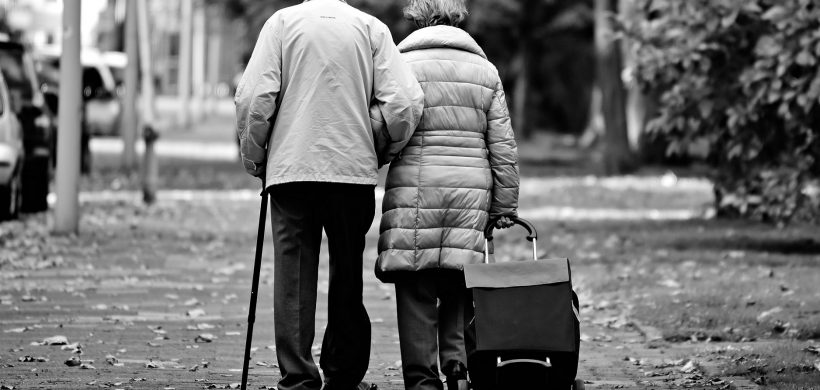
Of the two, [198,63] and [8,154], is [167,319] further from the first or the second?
[198,63]

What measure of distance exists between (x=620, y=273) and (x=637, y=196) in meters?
9.38

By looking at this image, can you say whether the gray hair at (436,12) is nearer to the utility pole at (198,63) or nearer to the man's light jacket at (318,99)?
the man's light jacket at (318,99)

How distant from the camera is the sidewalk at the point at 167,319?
748 cm

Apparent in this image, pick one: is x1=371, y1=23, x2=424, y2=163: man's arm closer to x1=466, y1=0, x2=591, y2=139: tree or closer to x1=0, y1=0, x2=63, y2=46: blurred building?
x1=0, y1=0, x2=63, y2=46: blurred building

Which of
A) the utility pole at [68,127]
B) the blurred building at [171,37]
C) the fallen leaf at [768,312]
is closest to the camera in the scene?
the fallen leaf at [768,312]

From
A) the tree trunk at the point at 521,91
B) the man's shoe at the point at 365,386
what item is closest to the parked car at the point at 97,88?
the tree trunk at the point at 521,91

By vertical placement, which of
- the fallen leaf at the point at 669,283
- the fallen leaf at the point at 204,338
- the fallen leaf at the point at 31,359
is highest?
the fallen leaf at the point at 31,359

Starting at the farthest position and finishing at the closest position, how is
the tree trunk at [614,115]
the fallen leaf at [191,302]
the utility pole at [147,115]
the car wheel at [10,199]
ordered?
the tree trunk at [614,115] < the utility pole at [147,115] < the car wheel at [10,199] < the fallen leaf at [191,302]

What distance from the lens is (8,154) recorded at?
1494 centimetres

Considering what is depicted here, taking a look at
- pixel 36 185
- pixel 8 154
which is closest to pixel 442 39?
pixel 8 154

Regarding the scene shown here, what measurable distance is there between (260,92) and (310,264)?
2.49ft

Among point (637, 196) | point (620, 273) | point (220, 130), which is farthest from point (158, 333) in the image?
point (220, 130)

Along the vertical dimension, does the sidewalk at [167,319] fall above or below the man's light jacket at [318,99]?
below

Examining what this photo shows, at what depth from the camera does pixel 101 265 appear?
475 inches
